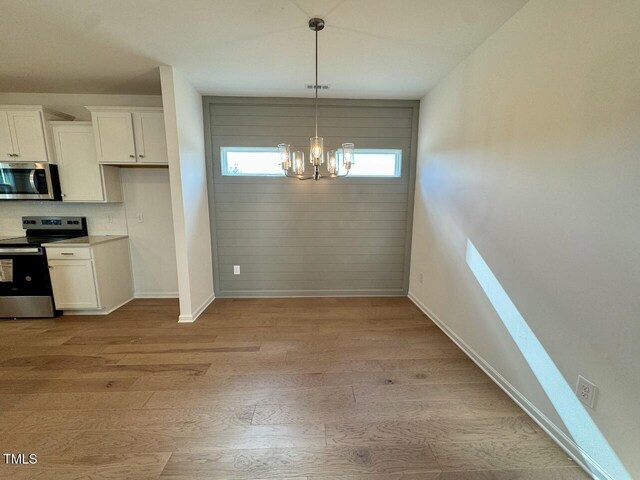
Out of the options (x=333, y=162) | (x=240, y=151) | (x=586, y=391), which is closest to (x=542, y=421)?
(x=586, y=391)

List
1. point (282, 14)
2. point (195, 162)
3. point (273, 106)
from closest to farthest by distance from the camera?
point (282, 14) → point (195, 162) → point (273, 106)

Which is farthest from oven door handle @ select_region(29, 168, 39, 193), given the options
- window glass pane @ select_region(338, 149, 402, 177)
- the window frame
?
window glass pane @ select_region(338, 149, 402, 177)

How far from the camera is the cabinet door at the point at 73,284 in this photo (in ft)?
9.57

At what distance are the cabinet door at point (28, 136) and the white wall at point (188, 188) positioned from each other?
69.7 inches

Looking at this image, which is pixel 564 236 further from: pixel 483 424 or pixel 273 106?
pixel 273 106

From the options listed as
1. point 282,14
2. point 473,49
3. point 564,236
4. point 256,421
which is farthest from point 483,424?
point 282,14

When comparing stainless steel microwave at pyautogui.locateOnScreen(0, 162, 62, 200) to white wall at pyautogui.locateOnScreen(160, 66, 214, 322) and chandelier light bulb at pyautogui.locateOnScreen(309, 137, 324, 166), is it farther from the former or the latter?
chandelier light bulb at pyautogui.locateOnScreen(309, 137, 324, 166)

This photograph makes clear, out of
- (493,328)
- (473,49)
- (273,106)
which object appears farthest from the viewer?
(273,106)

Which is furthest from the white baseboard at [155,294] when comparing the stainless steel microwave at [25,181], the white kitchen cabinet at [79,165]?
the stainless steel microwave at [25,181]

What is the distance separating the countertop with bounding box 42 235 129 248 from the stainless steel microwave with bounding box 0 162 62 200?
610 millimetres

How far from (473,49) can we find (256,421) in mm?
3443

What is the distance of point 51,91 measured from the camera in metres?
3.13

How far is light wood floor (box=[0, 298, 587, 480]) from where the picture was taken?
4.49ft

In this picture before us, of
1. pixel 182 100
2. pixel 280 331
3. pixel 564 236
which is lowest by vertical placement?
pixel 280 331
